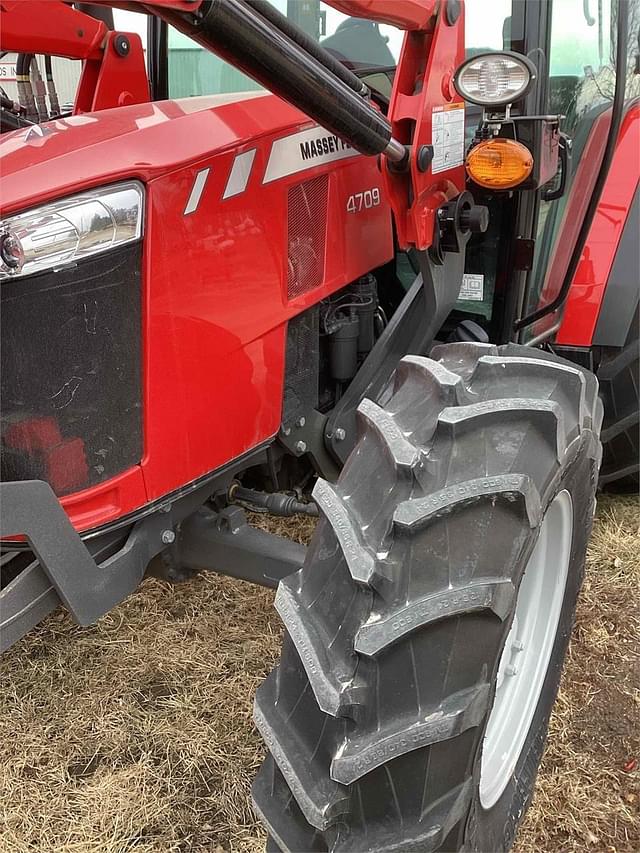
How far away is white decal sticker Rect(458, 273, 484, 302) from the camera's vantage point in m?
2.21

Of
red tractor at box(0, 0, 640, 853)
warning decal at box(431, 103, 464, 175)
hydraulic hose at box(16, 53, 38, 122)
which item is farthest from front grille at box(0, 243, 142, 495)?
hydraulic hose at box(16, 53, 38, 122)

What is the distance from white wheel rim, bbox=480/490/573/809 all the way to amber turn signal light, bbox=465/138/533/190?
28.3 inches

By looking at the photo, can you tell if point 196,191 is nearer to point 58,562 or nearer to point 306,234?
point 306,234

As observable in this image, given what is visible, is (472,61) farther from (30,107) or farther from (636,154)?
(30,107)

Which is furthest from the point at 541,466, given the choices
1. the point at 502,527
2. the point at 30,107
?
the point at 30,107

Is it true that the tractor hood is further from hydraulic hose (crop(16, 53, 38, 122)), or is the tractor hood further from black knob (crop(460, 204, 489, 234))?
hydraulic hose (crop(16, 53, 38, 122))

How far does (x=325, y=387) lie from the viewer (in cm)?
202

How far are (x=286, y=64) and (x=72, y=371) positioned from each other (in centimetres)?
61

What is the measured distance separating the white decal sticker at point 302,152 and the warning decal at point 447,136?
0.21 metres

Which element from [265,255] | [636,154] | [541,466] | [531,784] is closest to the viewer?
[541,466]

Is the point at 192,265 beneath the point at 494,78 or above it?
beneath

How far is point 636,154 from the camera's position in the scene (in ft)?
8.37

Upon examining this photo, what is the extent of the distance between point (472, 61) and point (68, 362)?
0.99m

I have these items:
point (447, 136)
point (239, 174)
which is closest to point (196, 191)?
point (239, 174)
